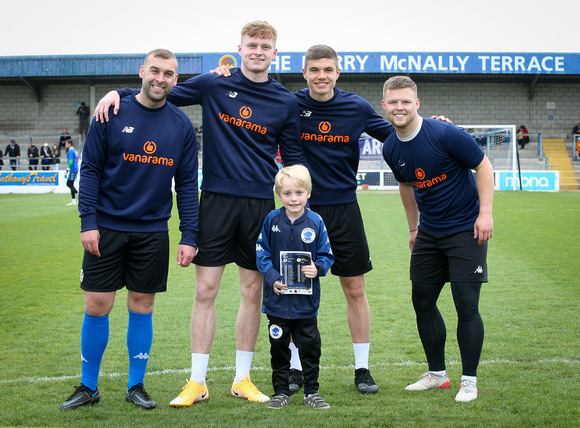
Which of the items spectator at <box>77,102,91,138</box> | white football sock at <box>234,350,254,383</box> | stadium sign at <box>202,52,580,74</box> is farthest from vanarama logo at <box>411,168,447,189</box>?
spectator at <box>77,102,91,138</box>

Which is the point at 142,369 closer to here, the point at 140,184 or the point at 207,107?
the point at 140,184

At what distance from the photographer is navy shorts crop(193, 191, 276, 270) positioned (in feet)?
12.3

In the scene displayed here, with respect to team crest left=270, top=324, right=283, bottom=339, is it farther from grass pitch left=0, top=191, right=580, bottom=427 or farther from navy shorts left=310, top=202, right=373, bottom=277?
navy shorts left=310, top=202, right=373, bottom=277

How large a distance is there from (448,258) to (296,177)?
114 centimetres

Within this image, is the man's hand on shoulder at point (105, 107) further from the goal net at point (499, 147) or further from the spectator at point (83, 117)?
the spectator at point (83, 117)

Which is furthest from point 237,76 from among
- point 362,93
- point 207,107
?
point 362,93

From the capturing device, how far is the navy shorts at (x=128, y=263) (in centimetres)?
347

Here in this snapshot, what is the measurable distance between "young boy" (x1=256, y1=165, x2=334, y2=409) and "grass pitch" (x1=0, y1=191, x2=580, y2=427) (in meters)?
0.21

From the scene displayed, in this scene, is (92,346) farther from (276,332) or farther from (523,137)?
(523,137)

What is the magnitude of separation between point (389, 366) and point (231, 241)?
157cm

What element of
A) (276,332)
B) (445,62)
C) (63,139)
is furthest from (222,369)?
(63,139)

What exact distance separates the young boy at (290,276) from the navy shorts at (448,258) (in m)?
0.70

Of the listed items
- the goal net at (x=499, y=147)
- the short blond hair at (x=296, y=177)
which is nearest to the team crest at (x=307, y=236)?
the short blond hair at (x=296, y=177)

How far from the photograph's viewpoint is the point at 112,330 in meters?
5.28
